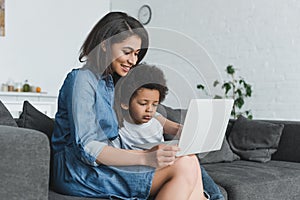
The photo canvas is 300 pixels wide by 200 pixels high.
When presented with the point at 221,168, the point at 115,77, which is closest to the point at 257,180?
the point at 221,168

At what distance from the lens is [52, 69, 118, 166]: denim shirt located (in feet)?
5.49

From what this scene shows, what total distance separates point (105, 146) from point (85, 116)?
129mm

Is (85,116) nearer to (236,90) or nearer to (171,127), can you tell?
(171,127)

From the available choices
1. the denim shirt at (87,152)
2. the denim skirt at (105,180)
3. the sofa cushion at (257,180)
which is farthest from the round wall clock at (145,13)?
the denim skirt at (105,180)

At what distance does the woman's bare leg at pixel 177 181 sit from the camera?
1675 mm

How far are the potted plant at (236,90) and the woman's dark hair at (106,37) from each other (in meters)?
2.45

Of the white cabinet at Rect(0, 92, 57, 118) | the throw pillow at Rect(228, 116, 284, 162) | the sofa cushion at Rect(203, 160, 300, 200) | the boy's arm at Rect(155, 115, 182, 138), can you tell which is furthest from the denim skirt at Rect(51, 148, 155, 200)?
the white cabinet at Rect(0, 92, 57, 118)

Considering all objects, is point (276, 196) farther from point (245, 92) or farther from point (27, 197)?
point (245, 92)

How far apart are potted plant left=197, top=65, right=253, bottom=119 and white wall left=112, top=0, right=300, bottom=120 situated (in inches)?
3.2

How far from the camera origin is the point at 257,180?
230cm

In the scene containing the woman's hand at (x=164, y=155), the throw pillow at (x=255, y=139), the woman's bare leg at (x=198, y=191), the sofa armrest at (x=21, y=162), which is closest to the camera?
the sofa armrest at (x=21, y=162)

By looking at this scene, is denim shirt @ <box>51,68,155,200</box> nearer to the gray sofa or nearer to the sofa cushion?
the gray sofa

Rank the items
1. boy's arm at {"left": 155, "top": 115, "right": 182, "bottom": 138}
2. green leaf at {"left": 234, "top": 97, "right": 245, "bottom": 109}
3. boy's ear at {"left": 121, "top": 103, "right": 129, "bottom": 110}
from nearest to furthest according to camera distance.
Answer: boy's ear at {"left": 121, "top": 103, "right": 129, "bottom": 110} → boy's arm at {"left": 155, "top": 115, "right": 182, "bottom": 138} → green leaf at {"left": 234, "top": 97, "right": 245, "bottom": 109}

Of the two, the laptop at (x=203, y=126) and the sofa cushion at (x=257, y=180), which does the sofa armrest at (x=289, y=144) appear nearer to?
the sofa cushion at (x=257, y=180)
